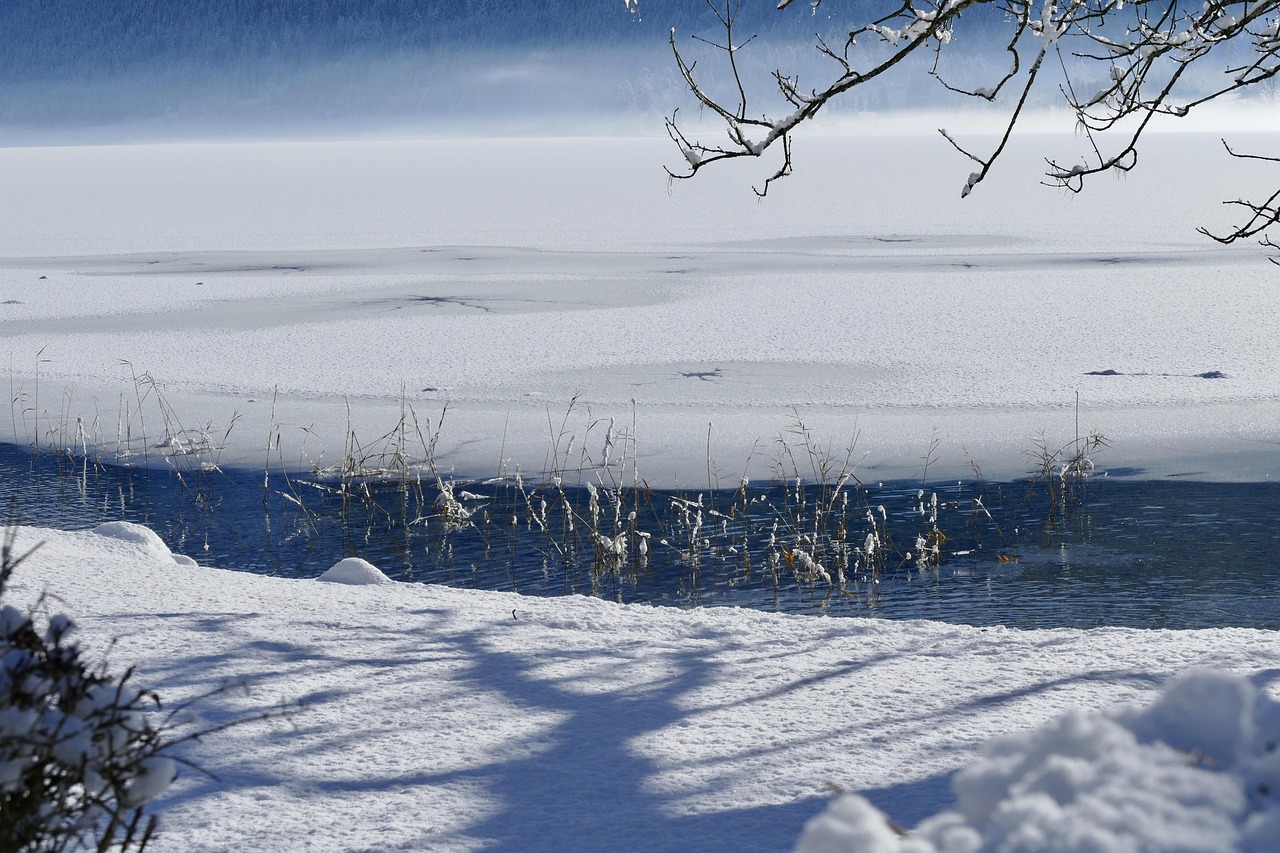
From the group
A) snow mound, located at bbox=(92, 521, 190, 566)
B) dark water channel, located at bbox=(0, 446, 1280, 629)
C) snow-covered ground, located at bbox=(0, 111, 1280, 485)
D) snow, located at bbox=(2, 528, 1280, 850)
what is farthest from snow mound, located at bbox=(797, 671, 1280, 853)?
snow-covered ground, located at bbox=(0, 111, 1280, 485)

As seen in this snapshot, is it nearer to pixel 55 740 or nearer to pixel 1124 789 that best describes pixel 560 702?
pixel 55 740

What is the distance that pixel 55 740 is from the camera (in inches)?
61.2

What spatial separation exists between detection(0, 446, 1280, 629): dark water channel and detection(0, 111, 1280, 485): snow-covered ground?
2.06ft

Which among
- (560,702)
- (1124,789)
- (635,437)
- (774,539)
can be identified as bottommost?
(560,702)

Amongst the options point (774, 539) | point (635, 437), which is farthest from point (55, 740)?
point (635, 437)

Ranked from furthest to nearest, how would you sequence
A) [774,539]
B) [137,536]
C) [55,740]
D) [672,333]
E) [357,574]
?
[672,333]
[774,539]
[137,536]
[357,574]
[55,740]

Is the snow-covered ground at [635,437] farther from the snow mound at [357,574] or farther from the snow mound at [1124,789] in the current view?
the snow mound at [357,574]

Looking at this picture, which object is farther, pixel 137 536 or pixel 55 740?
pixel 137 536

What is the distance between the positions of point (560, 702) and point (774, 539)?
3.43 meters

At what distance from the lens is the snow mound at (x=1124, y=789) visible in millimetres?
986

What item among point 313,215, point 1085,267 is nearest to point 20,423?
point 1085,267

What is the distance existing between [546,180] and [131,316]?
3613 cm

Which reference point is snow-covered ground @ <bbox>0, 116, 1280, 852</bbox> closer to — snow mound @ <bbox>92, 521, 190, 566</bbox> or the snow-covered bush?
snow mound @ <bbox>92, 521, 190, 566</bbox>

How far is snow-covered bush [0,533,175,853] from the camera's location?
1.57m
